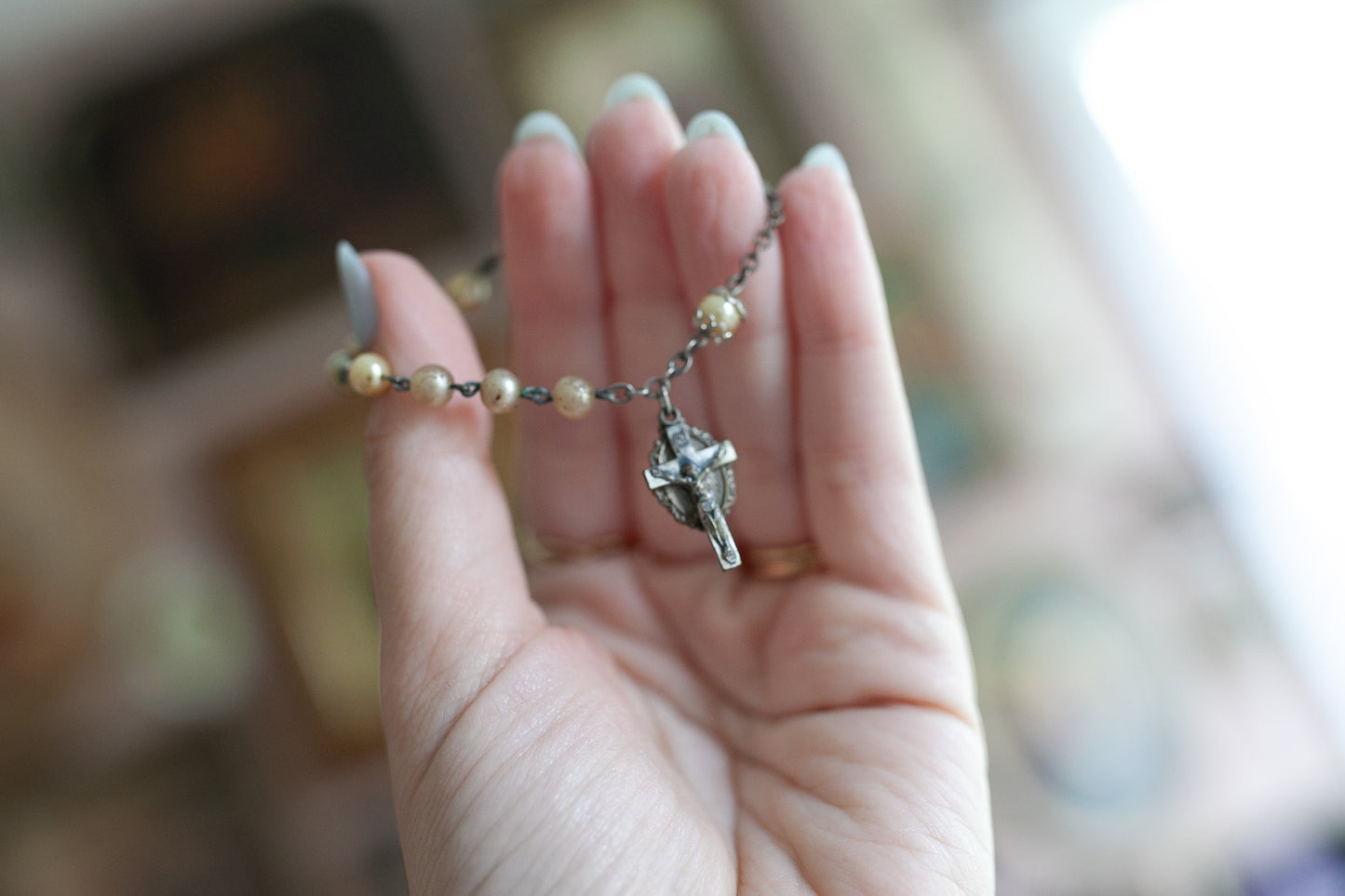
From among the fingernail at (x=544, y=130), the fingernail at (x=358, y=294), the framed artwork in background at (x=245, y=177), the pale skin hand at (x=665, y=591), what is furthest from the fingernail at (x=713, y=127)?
the framed artwork in background at (x=245, y=177)

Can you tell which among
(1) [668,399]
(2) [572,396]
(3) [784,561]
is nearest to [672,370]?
(1) [668,399]

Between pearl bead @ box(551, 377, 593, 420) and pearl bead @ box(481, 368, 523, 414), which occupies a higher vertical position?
pearl bead @ box(481, 368, 523, 414)

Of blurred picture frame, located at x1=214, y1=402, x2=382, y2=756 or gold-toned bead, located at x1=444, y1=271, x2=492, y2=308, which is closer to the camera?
gold-toned bead, located at x1=444, y1=271, x2=492, y2=308

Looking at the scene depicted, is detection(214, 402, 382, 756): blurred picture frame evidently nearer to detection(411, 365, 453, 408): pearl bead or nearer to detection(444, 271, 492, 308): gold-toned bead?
detection(444, 271, 492, 308): gold-toned bead

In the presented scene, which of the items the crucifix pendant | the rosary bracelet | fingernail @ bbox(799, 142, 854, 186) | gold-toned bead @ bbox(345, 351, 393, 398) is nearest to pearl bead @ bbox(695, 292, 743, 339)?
the rosary bracelet

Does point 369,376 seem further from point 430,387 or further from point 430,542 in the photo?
point 430,542

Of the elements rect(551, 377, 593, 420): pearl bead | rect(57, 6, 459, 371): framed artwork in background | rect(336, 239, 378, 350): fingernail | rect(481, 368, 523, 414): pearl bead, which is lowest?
rect(551, 377, 593, 420): pearl bead
